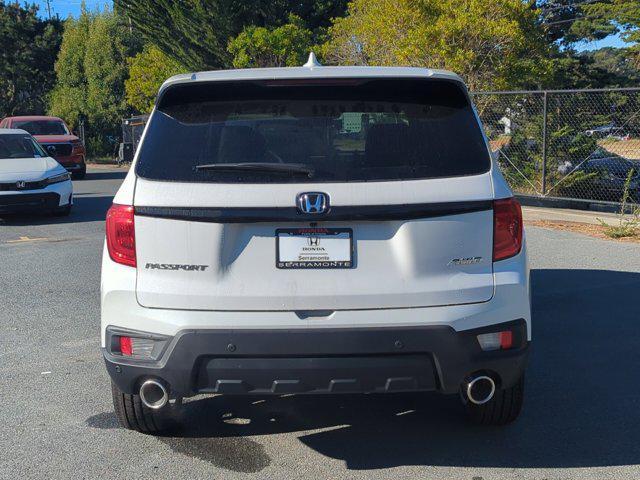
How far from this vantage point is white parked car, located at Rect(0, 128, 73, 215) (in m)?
13.9

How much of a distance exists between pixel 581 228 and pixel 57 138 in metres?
17.3

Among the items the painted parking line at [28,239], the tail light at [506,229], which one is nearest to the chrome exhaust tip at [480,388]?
the tail light at [506,229]

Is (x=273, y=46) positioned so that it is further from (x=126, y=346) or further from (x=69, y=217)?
(x=126, y=346)

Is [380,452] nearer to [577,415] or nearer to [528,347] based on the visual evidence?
[528,347]

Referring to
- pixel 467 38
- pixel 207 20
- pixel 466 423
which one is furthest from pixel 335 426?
pixel 207 20

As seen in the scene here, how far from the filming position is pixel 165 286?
3773 millimetres

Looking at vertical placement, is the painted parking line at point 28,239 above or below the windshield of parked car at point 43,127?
below

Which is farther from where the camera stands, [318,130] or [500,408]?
[500,408]

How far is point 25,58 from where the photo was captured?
53.8m

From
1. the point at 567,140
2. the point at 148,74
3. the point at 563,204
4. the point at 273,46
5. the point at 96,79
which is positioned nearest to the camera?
the point at 567,140

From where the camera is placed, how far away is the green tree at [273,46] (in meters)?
30.6

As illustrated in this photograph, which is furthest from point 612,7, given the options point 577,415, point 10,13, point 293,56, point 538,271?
point 10,13

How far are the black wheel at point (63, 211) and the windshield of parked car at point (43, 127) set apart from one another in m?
11.2

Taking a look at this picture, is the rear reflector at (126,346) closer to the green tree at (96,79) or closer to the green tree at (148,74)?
the green tree at (148,74)
